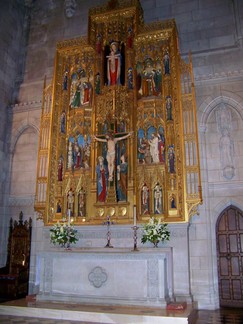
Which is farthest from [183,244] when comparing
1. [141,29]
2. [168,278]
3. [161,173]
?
[141,29]

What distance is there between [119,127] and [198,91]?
3013 mm

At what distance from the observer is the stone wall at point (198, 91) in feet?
34.8

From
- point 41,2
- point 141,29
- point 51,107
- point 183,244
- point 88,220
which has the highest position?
point 41,2

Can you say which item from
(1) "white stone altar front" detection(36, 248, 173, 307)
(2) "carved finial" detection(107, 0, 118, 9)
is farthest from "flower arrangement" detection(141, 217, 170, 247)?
(2) "carved finial" detection(107, 0, 118, 9)

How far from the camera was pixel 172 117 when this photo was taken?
10945 millimetres

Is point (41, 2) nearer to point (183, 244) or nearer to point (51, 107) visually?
point (51, 107)

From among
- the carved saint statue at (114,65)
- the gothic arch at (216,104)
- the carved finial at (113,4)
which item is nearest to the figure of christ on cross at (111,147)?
the carved saint statue at (114,65)

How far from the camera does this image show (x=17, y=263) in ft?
38.7

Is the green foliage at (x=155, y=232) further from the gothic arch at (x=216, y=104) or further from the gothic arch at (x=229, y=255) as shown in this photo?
the gothic arch at (x=216, y=104)

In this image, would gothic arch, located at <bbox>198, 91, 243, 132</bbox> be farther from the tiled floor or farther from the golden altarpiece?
the tiled floor

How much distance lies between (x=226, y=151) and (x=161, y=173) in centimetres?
225

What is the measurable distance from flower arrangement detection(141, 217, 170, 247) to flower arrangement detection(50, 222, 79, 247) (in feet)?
7.25

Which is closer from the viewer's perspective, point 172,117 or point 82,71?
point 172,117

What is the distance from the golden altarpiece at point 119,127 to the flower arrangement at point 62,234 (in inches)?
20.0
